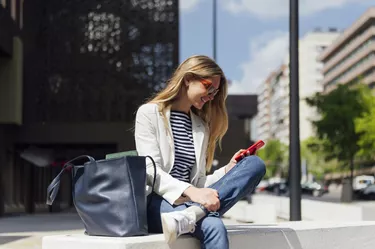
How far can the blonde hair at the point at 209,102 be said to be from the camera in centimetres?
417

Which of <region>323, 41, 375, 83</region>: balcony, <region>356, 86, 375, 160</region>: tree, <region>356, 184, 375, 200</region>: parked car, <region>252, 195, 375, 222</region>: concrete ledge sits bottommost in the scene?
<region>356, 184, 375, 200</region>: parked car

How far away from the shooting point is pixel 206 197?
3.85 meters

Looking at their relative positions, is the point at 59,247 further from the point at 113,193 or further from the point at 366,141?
the point at 366,141

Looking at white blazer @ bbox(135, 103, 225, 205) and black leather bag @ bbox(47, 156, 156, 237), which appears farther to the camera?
white blazer @ bbox(135, 103, 225, 205)

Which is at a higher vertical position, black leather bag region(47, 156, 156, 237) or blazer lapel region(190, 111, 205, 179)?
blazer lapel region(190, 111, 205, 179)

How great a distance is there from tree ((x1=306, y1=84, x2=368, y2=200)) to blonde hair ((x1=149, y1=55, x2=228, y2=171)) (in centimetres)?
3915

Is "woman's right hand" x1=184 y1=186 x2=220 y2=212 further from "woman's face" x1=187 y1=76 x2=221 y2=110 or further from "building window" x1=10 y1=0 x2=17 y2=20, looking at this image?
"building window" x1=10 y1=0 x2=17 y2=20

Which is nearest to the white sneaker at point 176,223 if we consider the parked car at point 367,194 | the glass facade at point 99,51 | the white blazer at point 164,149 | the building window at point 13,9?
the white blazer at point 164,149

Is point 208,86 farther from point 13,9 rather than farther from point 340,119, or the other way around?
point 340,119

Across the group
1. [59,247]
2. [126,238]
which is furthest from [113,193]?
[59,247]

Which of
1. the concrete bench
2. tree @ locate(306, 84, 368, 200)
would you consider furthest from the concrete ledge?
tree @ locate(306, 84, 368, 200)

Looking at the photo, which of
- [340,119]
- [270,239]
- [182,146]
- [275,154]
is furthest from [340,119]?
[275,154]

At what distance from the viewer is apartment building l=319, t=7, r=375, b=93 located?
99.5 meters

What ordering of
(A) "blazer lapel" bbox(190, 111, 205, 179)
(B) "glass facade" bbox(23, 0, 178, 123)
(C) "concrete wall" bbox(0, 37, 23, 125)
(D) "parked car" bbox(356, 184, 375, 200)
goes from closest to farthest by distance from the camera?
(A) "blazer lapel" bbox(190, 111, 205, 179), (C) "concrete wall" bbox(0, 37, 23, 125), (B) "glass facade" bbox(23, 0, 178, 123), (D) "parked car" bbox(356, 184, 375, 200)
